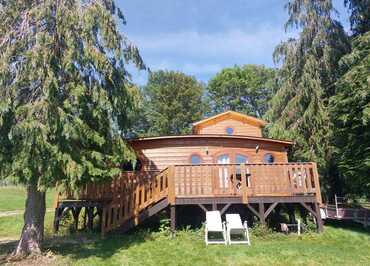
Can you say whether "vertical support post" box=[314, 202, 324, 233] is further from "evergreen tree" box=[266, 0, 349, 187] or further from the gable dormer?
the gable dormer

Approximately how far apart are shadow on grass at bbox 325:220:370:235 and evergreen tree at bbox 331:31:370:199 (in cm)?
139

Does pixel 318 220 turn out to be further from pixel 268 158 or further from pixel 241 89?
pixel 241 89

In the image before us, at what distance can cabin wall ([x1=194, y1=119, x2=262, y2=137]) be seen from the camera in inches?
703

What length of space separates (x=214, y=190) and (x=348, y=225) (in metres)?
5.77

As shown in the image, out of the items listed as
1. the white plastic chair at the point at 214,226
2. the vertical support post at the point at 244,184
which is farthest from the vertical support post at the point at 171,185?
the vertical support post at the point at 244,184

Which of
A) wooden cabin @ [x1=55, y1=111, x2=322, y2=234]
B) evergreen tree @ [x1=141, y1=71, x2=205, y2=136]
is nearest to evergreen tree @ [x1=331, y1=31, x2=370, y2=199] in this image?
wooden cabin @ [x1=55, y1=111, x2=322, y2=234]

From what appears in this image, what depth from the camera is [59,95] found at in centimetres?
666

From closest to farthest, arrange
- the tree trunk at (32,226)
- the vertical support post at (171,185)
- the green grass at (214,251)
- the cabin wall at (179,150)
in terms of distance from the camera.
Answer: the green grass at (214,251) → the tree trunk at (32,226) → the vertical support post at (171,185) → the cabin wall at (179,150)

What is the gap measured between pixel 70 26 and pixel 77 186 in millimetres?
3306

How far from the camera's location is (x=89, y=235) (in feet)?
30.7

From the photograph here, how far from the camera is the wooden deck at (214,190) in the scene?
29.8ft

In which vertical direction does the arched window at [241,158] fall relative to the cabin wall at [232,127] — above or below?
below

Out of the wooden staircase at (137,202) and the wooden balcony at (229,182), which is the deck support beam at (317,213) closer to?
the wooden balcony at (229,182)

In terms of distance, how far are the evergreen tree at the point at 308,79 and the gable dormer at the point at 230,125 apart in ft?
4.80
